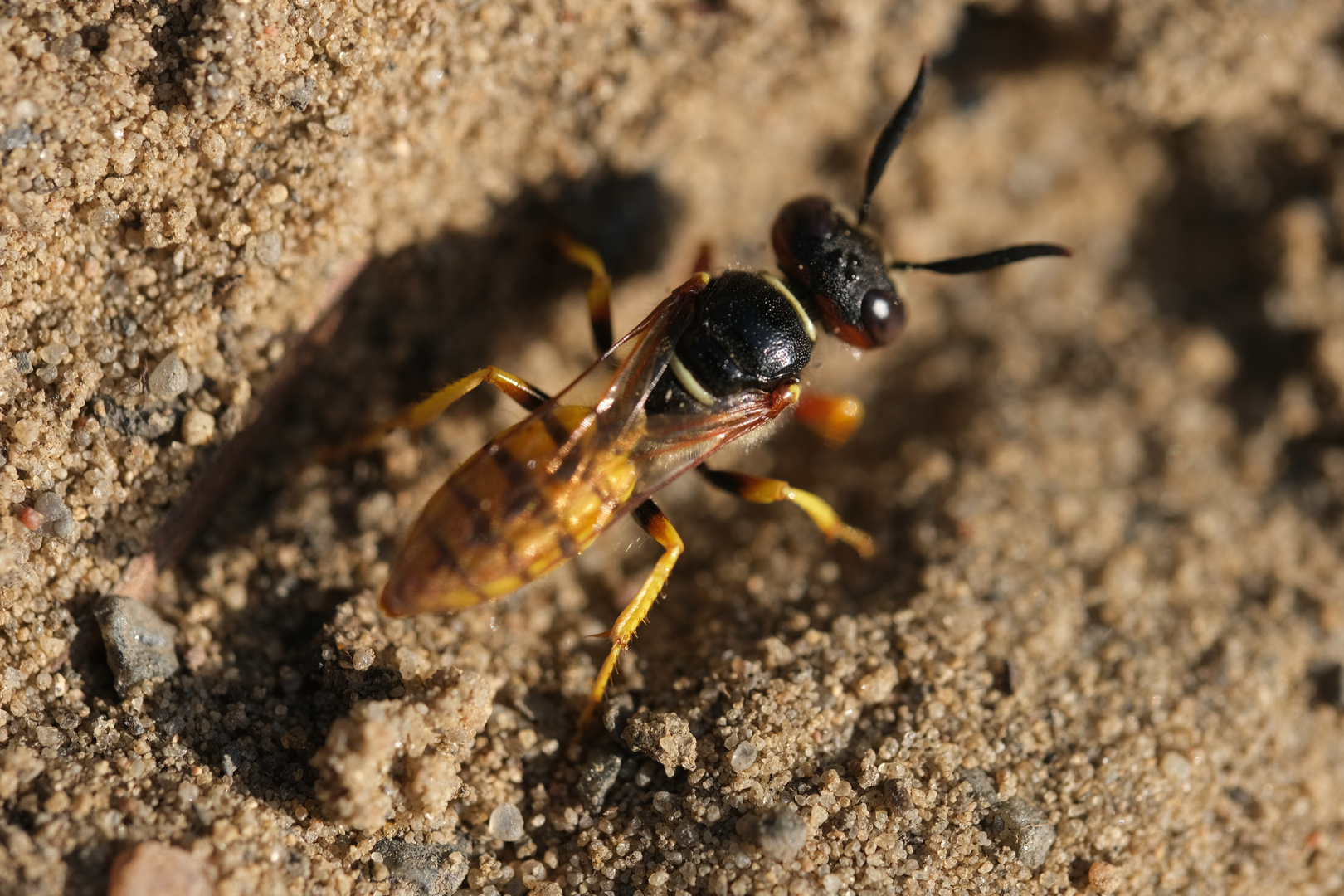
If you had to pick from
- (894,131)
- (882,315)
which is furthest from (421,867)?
(894,131)

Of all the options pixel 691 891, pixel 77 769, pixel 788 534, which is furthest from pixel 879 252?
pixel 77 769

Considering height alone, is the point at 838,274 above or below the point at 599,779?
above

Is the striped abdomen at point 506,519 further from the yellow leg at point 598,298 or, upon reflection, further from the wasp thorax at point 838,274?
the wasp thorax at point 838,274

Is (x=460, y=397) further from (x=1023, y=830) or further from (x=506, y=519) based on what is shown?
(x=1023, y=830)

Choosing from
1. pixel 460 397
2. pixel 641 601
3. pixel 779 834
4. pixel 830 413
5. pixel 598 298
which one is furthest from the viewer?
pixel 830 413

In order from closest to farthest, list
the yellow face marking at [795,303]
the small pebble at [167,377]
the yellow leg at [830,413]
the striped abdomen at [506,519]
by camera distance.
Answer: the striped abdomen at [506,519], the small pebble at [167,377], the yellow face marking at [795,303], the yellow leg at [830,413]

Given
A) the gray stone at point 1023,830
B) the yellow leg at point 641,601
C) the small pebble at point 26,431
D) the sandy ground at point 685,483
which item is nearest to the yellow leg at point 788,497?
the sandy ground at point 685,483

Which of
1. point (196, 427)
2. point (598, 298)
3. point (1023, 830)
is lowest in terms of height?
point (1023, 830)

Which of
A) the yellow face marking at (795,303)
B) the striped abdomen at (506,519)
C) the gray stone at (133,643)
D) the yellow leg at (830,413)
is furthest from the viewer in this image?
the yellow leg at (830,413)
